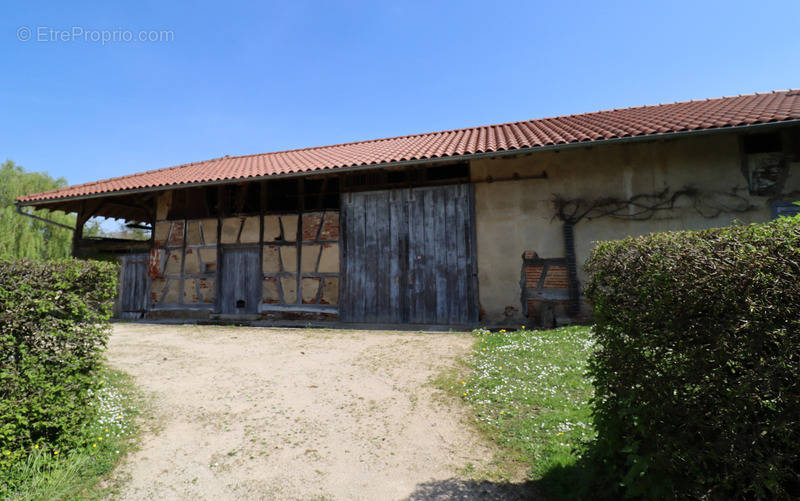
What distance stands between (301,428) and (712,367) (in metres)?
3.01

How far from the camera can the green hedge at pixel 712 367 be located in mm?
1365

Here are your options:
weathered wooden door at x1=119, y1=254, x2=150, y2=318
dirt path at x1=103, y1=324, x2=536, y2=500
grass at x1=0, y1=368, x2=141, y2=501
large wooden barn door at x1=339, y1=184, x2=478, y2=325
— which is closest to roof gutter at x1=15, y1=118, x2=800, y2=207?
large wooden barn door at x1=339, y1=184, x2=478, y2=325

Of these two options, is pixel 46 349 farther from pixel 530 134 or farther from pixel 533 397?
pixel 530 134

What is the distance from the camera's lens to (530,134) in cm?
872

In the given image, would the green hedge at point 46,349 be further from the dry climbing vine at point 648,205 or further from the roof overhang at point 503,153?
the dry climbing vine at point 648,205

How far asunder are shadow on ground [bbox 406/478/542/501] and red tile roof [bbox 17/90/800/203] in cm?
629

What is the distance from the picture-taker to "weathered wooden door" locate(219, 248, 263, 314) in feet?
31.6

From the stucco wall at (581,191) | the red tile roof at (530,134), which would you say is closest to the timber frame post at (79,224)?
the red tile roof at (530,134)

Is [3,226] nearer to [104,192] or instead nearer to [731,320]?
[104,192]

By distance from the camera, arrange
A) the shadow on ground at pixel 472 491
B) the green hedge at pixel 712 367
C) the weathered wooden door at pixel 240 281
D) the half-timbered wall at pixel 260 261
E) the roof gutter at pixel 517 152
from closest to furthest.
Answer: the green hedge at pixel 712 367
the shadow on ground at pixel 472 491
the roof gutter at pixel 517 152
the half-timbered wall at pixel 260 261
the weathered wooden door at pixel 240 281

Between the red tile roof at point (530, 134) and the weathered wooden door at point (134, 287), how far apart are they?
2272 millimetres

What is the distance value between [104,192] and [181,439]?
9307mm

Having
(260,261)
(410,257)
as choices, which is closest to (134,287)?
(260,261)

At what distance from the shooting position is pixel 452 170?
8.47 m
